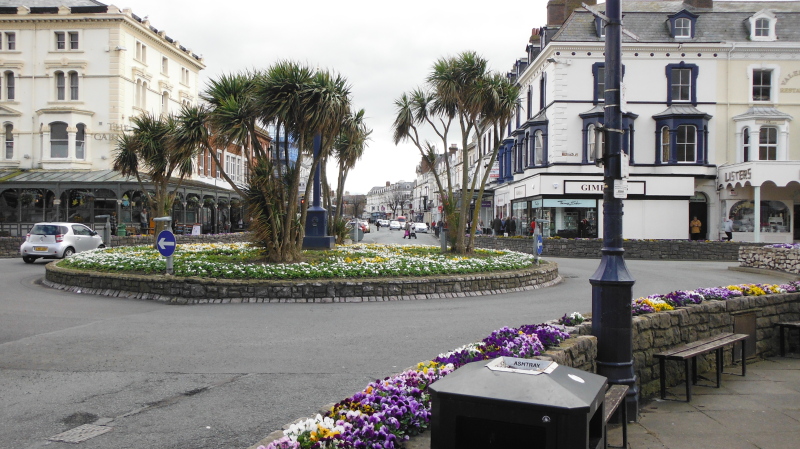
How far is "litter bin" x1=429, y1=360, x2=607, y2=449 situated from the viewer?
104 inches

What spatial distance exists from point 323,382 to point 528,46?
126ft

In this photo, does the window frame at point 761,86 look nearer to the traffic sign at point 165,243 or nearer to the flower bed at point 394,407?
the traffic sign at point 165,243

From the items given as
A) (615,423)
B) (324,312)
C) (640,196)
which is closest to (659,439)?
(615,423)

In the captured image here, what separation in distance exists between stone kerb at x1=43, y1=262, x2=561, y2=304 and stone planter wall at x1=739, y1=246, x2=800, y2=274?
10.9 m

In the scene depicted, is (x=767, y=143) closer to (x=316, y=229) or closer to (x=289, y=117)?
(x=316, y=229)

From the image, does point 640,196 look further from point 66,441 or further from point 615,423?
point 66,441

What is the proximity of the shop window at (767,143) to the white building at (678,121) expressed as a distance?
6 cm

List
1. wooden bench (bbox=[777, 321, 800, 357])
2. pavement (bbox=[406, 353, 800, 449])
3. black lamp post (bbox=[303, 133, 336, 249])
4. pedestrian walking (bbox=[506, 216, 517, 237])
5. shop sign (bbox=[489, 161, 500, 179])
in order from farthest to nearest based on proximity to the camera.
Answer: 1. shop sign (bbox=[489, 161, 500, 179])
2. pedestrian walking (bbox=[506, 216, 517, 237])
3. black lamp post (bbox=[303, 133, 336, 249])
4. wooden bench (bbox=[777, 321, 800, 357])
5. pavement (bbox=[406, 353, 800, 449])

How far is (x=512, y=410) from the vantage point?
8.88 ft

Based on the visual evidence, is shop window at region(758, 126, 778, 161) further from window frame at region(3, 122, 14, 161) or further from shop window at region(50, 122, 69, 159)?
window frame at region(3, 122, 14, 161)

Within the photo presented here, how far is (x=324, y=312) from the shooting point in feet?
37.1

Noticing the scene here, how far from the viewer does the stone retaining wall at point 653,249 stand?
2638 cm

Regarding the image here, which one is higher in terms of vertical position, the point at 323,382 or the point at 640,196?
the point at 640,196

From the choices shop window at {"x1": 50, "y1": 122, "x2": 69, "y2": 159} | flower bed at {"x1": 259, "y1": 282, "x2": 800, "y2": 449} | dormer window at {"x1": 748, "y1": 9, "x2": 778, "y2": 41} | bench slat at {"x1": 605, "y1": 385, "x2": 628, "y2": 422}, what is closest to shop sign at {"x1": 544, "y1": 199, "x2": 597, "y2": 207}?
dormer window at {"x1": 748, "y1": 9, "x2": 778, "y2": 41}
